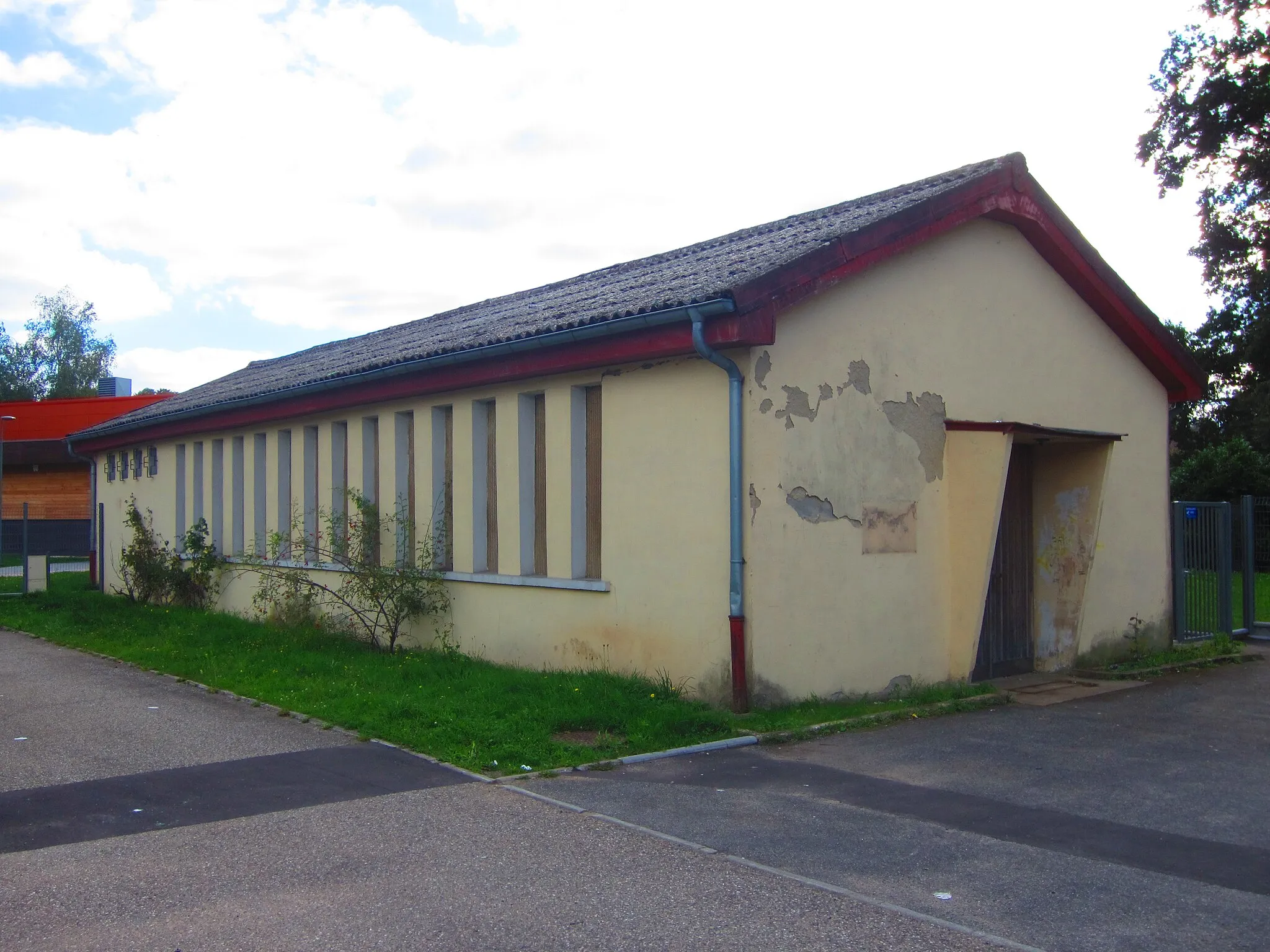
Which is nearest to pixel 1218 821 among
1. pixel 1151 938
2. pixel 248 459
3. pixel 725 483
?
pixel 1151 938

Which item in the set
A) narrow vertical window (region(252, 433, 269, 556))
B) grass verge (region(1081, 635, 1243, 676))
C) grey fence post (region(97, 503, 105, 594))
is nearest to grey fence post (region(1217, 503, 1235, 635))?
grass verge (region(1081, 635, 1243, 676))

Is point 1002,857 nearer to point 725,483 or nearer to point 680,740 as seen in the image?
point 680,740

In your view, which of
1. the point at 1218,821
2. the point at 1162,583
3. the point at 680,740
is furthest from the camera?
the point at 1162,583

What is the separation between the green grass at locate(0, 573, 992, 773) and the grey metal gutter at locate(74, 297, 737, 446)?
3.05m

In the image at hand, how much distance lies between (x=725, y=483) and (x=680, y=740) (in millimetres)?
2178

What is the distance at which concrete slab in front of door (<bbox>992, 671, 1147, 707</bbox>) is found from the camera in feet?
35.5

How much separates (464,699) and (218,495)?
34.1 ft

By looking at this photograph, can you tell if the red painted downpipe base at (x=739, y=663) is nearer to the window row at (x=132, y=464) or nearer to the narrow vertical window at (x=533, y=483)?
the narrow vertical window at (x=533, y=483)

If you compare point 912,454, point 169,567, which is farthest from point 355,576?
point 169,567

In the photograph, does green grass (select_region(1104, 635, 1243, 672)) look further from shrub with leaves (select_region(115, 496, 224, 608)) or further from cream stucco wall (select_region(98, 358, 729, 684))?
shrub with leaves (select_region(115, 496, 224, 608))

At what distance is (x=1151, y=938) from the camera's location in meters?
4.73

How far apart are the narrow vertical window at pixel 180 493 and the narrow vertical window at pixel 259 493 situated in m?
2.98

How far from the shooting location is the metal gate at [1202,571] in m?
14.1

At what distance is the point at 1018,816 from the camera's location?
671cm
